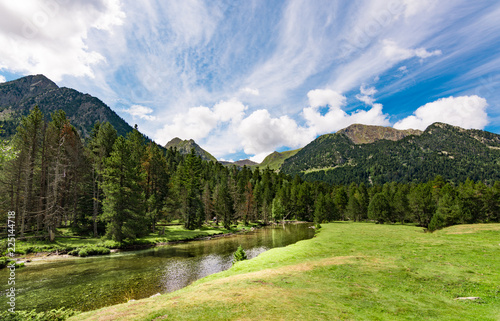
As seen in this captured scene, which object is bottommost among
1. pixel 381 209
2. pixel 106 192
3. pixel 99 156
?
pixel 381 209

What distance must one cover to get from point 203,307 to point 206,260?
27.5m

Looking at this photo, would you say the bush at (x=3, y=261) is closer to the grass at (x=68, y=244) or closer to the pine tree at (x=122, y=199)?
the grass at (x=68, y=244)

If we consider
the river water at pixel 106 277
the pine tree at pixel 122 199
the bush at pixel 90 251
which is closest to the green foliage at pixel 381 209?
the river water at pixel 106 277

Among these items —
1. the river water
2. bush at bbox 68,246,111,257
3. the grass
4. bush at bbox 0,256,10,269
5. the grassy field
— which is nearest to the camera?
the grassy field

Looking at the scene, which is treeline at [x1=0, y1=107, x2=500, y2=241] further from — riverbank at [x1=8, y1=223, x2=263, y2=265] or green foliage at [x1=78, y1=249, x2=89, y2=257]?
green foliage at [x1=78, y1=249, x2=89, y2=257]

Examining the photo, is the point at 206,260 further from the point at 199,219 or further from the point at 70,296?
the point at 199,219

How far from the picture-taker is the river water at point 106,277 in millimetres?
21406

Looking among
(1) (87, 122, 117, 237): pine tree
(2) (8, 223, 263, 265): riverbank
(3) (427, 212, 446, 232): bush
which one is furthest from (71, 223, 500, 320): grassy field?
(3) (427, 212, 446, 232): bush

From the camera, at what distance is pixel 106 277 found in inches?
1118

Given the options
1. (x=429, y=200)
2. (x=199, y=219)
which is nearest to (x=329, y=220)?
(x=429, y=200)

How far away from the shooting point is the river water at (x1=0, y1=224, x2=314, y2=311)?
21406 millimetres

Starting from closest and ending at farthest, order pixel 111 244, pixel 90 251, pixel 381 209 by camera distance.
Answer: pixel 90 251
pixel 111 244
pixel 381 209

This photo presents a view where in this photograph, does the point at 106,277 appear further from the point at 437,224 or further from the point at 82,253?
the point at 437,224

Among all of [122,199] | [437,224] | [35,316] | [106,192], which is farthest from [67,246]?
[437,224]
